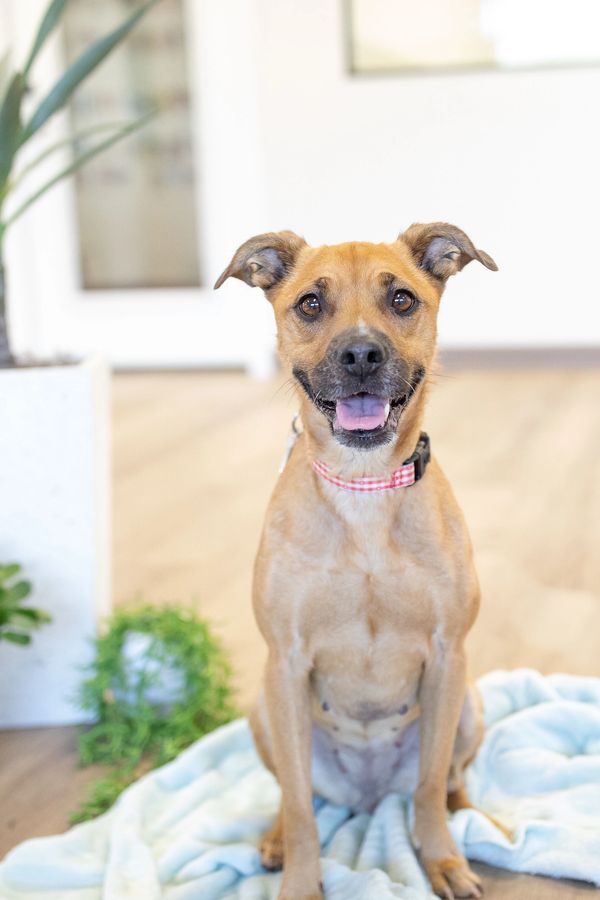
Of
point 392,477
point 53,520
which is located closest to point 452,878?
point 392,477

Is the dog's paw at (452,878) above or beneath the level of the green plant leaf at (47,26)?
beneath

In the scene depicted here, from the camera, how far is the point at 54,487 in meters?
2.31

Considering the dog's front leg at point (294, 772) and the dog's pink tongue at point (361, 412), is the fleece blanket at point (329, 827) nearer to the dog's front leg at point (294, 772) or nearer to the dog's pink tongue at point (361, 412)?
the dog's front leg at point (294, 772)

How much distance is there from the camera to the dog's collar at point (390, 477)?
1.67 metres

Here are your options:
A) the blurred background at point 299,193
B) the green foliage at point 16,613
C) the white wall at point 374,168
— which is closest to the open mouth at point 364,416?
the green foliage at point 16,613

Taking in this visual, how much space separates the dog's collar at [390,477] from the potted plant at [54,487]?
0.78 meters

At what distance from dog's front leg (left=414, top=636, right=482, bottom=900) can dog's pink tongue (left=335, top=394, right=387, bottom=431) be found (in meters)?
0.38

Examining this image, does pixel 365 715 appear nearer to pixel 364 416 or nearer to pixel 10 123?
pixel 364 416

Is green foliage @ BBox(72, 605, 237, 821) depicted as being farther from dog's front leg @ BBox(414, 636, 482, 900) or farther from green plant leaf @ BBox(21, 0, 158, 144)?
green plant leaf @ BBox(21, 0, 158, 144)

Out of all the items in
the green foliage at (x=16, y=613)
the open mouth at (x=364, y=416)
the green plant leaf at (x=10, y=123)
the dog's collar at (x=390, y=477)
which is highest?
the green plant leaf at (x=10, y=123)

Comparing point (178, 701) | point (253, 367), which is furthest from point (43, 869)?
point (253, 367)

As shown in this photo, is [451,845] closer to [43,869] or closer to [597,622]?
[43,869]

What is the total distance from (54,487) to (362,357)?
3.43 feet

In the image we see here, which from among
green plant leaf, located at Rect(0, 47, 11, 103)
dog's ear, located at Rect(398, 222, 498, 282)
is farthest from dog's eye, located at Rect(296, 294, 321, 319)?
green plant leaf, located at Rect(0, 47, 11, 103)
